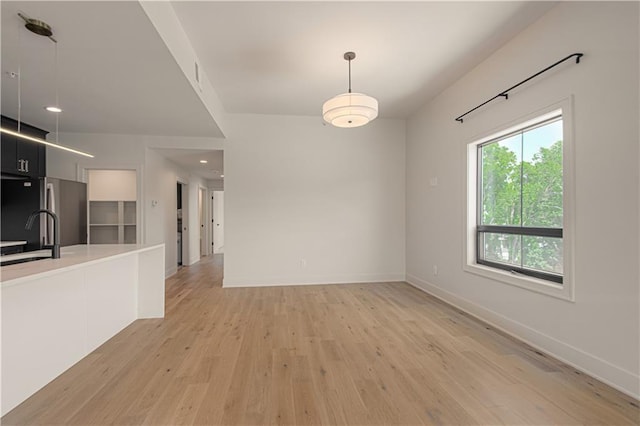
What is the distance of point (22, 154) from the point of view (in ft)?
13.3

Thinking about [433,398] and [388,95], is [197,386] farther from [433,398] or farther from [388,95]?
[388,95]

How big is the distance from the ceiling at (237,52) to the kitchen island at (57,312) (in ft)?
5.51

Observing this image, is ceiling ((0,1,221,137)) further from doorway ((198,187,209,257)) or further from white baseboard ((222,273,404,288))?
doorway ((198,187,209,257))

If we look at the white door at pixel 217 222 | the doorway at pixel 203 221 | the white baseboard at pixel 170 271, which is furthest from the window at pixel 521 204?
the white door at pixel 217 222

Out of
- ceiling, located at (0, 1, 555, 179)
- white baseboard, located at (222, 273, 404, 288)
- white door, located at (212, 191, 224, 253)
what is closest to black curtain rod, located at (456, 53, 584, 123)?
ceiling, located at (0, 1, 555, 179)

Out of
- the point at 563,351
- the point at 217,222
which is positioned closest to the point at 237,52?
the point at 563,351

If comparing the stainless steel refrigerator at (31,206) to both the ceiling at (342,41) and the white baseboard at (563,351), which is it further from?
the white baseboard at (563,351)

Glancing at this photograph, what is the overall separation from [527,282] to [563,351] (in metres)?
0.61

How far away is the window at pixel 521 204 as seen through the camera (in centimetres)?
257

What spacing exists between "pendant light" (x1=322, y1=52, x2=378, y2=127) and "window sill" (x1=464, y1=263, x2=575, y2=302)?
2194mm

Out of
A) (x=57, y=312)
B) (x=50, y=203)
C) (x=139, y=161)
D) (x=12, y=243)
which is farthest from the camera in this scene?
(x=139, y=161)

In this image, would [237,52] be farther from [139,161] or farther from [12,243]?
[12,243]

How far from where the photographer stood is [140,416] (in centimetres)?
175

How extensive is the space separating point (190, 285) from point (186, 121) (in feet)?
9.22
